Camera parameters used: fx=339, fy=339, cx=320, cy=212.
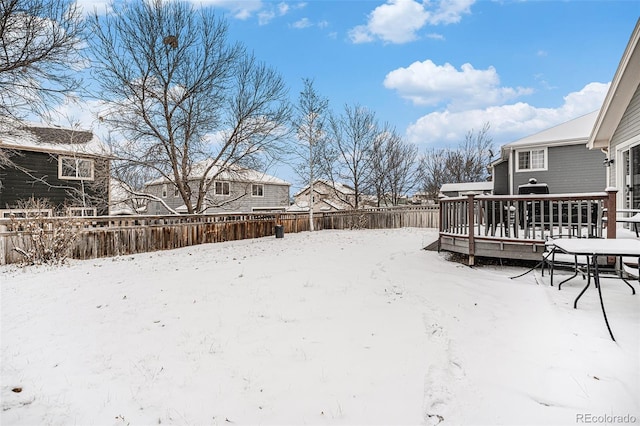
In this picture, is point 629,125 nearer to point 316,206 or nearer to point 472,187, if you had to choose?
point 472,187

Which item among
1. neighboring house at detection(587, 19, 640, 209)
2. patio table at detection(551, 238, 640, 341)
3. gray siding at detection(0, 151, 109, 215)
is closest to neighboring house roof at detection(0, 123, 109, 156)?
gray siding at detection(0, 151, 109, 215)

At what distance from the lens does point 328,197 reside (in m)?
22.8

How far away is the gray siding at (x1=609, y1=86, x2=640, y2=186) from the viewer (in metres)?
6.83

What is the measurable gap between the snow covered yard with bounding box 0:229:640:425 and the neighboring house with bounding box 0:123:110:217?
9.69 metres

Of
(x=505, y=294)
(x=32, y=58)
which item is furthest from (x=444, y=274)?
(x=32, y=58)

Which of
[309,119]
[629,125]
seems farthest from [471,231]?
[309,119]

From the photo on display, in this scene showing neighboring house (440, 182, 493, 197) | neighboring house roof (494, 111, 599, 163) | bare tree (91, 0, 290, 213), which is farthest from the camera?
neighboring house (440, 182, 493, 197)

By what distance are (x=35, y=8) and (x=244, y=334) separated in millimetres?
7989

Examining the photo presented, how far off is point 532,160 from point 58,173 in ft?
72.5

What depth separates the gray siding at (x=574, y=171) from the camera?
13.5 metres

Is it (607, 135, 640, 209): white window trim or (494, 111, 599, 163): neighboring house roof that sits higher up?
(494, 111, 599, 163): neighboring house roof

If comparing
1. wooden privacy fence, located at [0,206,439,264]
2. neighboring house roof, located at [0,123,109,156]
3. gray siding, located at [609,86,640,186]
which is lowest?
wooden privacy fence, located at [0,206,439,264]

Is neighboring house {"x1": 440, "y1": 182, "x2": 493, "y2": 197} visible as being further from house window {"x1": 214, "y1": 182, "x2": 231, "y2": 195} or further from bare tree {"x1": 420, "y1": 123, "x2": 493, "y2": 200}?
house window {"x1": 214, "y1": 182, "x2": 231, "y2": 195}

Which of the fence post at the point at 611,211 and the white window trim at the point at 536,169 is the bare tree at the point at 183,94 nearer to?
the white window trim at the point at 536,169
